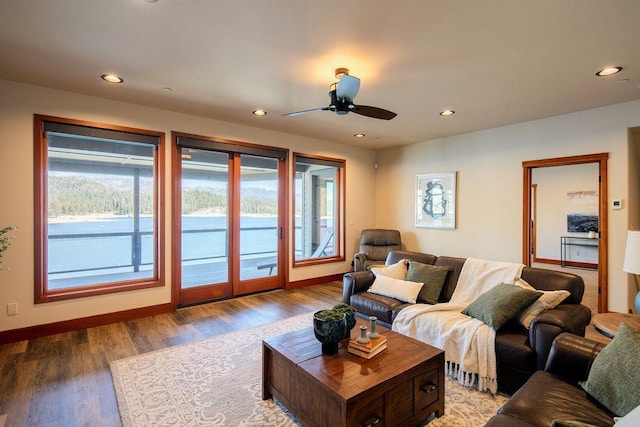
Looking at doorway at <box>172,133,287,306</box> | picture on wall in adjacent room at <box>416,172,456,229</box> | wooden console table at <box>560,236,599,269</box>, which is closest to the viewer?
doorway at <box>172,133,287,306</box>

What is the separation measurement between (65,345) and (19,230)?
1.31 meters

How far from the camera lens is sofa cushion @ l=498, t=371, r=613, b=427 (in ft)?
4.71

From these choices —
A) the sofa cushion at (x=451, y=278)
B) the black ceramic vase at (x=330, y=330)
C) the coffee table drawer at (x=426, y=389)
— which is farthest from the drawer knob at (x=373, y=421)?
the sofa cushion at (x=451, y=278)

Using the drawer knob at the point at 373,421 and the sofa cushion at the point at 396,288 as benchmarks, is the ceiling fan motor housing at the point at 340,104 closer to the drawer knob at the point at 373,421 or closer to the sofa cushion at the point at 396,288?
the sofa cushion at the point at 396,288

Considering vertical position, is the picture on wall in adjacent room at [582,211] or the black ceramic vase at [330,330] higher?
the picture on wall in adjacent room at [582,211]

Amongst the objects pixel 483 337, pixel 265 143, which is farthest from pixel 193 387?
pixel 265 143

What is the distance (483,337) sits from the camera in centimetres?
242

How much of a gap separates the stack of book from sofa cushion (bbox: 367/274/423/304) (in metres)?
1.17

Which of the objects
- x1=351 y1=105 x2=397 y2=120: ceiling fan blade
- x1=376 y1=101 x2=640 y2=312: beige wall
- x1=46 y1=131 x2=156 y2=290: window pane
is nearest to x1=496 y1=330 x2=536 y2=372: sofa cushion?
x1=351 y1=105 x2=397 y2=120: ceiling fan blade

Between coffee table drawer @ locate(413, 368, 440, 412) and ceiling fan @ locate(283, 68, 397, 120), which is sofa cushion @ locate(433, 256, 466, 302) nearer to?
coffee table drawer @ locate(413, 368, 440, 412)

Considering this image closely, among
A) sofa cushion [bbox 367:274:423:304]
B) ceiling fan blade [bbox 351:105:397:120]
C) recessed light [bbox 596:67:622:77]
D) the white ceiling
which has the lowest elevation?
sofa cushion [bbox 367:274:423:304]

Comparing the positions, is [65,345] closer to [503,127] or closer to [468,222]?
[468,222]

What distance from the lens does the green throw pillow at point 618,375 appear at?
1.41m

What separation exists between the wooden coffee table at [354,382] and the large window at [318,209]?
342 centimetres
